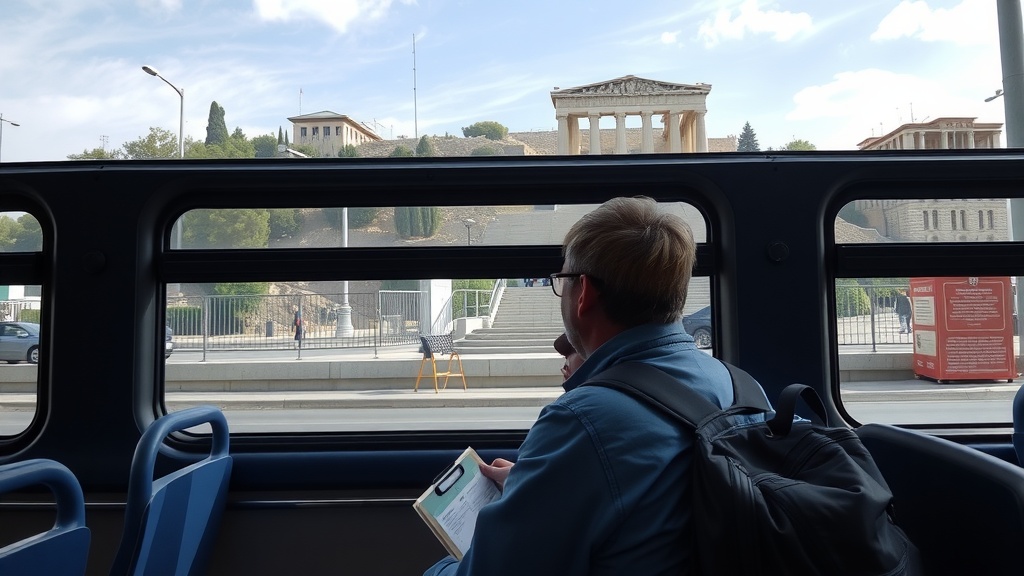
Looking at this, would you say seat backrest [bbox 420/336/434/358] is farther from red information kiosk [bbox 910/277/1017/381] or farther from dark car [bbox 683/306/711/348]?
red information kiosk [bbox 910/277/1017/381]

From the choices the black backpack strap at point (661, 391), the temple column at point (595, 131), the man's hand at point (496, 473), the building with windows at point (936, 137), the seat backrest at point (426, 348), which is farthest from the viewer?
the temple column at point (595, 131)

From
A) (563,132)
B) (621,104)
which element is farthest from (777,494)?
(621,104)

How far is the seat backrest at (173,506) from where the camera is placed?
1807 millimetres

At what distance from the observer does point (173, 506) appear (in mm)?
1986

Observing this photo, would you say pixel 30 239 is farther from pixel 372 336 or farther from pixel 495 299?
pixel 495 299

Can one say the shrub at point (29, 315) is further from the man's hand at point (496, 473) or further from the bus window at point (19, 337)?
→ the man's hand at point (496, 473)

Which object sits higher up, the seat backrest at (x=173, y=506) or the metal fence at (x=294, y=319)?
the metal fence at (x=294, y=319)

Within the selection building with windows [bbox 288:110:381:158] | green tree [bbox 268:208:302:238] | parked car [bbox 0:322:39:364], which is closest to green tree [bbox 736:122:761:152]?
green tree [bbox 268:208:302:238]

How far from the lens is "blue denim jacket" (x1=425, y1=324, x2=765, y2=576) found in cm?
110

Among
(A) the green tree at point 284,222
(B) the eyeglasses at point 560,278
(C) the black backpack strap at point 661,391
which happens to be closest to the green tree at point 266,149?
(A) the green tree at point 284,222

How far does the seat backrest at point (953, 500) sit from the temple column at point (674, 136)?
1461 millimetres

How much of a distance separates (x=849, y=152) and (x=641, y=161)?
0.75m

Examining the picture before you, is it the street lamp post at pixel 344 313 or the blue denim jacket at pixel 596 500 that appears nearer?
the blue denim jacket at pixel 596 500

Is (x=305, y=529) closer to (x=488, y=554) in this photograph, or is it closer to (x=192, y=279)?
(x=192, y=279)
